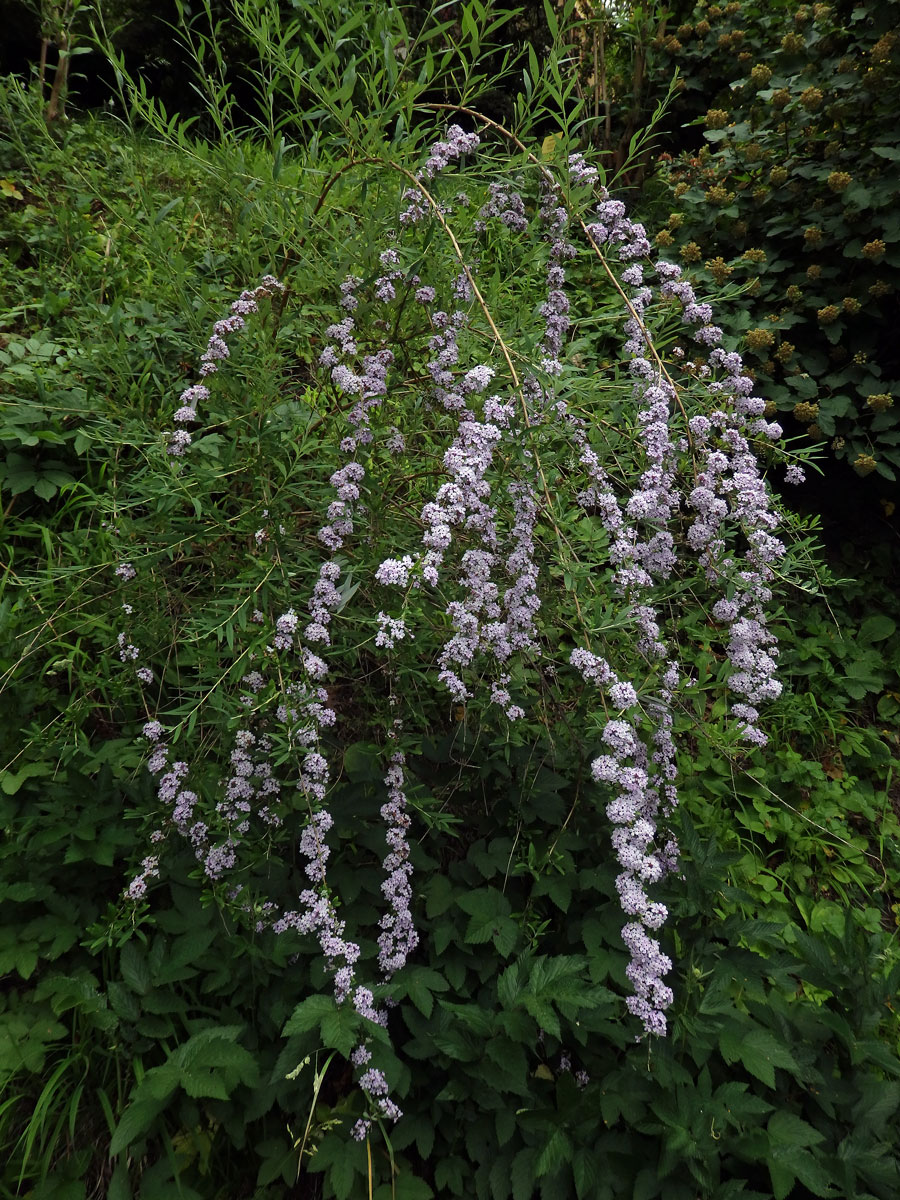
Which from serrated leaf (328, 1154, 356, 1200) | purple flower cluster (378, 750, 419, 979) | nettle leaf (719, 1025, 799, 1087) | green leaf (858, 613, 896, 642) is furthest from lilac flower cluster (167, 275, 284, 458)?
green leaf (858, 613, 896, 642)

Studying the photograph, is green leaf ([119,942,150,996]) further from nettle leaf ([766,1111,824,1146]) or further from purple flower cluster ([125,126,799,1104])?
nettle leaf ([766,1111,824,1146])

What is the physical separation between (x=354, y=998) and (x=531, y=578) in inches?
38.7

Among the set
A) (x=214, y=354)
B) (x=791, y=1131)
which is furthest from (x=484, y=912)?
(x=214, y=354)

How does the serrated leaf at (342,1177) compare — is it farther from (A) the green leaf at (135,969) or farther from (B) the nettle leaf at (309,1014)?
(A) the green leaf at (135,969)

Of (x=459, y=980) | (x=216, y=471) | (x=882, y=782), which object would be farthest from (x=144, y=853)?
(x=882, y=782)

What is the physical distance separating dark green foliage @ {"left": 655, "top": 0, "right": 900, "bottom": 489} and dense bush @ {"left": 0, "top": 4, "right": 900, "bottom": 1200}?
5.03 feet

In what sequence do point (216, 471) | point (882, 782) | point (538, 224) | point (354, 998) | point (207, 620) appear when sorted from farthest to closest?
1. point (882, 782)
2. point (538, 224)
3. point (216, 471)
4. point (207, 620)
5. point (354, 998)

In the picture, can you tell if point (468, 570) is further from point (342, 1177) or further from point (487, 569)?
point (342, 1177)

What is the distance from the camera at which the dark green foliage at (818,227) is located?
3141mm

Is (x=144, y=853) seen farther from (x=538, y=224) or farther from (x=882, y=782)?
(x=882, y=782)

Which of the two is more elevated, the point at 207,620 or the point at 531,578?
the point at 531,578

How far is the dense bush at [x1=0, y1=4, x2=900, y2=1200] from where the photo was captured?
159cm

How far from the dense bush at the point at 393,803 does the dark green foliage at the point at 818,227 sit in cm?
153

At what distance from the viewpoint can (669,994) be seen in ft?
4.45
